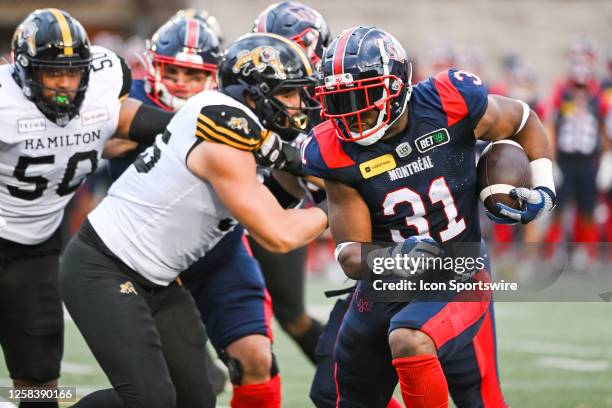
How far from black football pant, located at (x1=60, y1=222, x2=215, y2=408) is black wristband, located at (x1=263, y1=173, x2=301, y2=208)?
614 mm

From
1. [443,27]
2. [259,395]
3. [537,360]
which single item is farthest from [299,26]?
[443,27]

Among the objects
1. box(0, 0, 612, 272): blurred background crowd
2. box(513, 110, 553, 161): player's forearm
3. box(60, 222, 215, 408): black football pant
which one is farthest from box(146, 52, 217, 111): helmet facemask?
box(0, 0, 612, 272): blurred background crowd

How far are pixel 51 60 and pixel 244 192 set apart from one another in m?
1.06

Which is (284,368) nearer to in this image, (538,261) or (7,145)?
(538,261)

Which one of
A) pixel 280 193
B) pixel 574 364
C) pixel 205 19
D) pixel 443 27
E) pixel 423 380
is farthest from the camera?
pixel 443 27

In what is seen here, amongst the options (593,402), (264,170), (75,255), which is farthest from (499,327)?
(75,255)

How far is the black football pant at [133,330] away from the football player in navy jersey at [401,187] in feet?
1.97

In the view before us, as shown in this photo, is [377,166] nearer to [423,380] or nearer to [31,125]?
[423,380]

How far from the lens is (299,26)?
5207mm

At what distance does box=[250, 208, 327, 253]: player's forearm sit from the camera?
3.93 meters

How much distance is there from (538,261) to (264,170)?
1.35 metres

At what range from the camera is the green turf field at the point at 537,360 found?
5.61m

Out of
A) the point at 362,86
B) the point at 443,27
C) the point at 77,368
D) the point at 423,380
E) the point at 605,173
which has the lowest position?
the point at 443,27

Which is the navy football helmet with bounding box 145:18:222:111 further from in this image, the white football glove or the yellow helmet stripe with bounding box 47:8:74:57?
the white football glove
